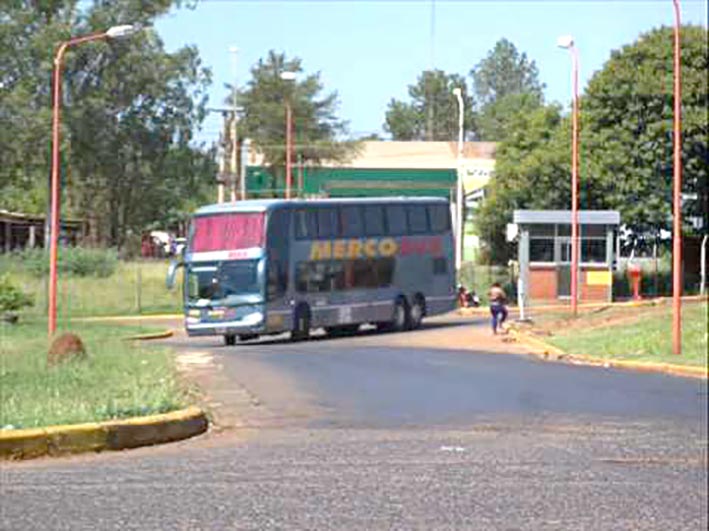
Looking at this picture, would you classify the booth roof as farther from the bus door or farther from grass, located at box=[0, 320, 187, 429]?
grass, located at box=[0, 320, 187, 429]

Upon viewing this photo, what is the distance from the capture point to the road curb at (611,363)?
2203 centimetres

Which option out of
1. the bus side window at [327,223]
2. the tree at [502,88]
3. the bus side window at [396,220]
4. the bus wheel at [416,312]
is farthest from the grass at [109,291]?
the tree at [502,88]

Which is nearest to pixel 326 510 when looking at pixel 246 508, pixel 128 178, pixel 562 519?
pixel 246 508

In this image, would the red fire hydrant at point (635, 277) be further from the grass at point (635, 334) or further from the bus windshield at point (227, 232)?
the bus windshield at point (227, 232)

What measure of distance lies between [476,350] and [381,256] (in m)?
4.44

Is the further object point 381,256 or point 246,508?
point 381,256

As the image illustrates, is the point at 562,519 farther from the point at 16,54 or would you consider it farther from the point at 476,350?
the point at 476,350

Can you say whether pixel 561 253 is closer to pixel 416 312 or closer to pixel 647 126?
pixel 416 312

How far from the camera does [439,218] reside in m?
34.2

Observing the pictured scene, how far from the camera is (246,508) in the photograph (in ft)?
28.1

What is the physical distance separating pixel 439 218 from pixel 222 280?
34.1 ft

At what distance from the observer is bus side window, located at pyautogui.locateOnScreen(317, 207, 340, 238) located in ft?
94.0

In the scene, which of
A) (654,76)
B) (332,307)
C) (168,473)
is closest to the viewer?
(168,473)

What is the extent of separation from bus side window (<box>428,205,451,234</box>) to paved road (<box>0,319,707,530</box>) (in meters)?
14.3
